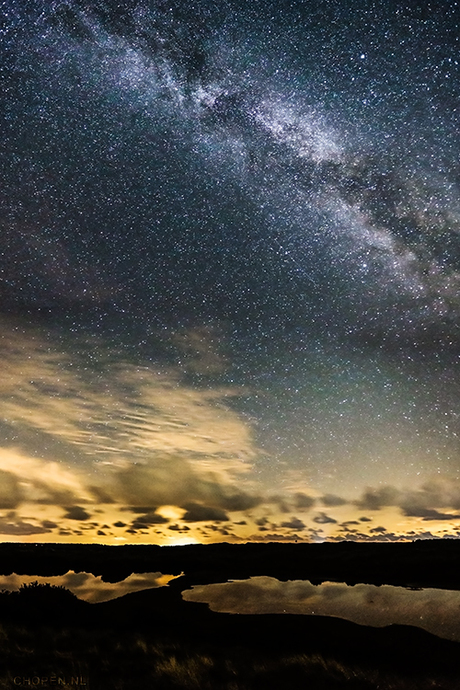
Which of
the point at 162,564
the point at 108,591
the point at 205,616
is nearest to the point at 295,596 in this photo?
the point at 205,616

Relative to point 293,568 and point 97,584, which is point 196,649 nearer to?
point 97,584

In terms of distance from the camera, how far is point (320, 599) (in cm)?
1556

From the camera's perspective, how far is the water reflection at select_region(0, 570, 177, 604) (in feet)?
57.9

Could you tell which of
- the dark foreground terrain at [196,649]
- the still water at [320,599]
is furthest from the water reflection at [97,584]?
the dark foreground terrain at [196,649]

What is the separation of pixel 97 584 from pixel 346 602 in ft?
37.2

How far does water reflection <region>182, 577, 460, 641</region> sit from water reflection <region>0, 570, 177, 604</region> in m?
2.70

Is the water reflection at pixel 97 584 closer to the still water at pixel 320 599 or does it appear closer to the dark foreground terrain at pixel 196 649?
the still water at pixel 320 599

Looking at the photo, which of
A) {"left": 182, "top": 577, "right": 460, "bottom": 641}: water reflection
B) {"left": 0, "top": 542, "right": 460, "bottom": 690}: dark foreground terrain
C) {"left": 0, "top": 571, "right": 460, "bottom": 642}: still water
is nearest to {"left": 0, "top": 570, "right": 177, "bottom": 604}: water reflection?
{"left": 0, "top": 571, "right": 460, "bottom": 642}: still water

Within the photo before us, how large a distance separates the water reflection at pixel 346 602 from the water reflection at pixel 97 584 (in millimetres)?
2704

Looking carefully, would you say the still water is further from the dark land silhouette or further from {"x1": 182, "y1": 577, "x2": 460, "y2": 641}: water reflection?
the dark land silhouette

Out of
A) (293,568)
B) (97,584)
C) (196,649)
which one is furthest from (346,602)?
(293,568)

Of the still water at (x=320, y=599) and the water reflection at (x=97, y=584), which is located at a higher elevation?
the still water at (x=320, y=599)

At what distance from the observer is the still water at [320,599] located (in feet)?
40.7

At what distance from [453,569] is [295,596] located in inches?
502
